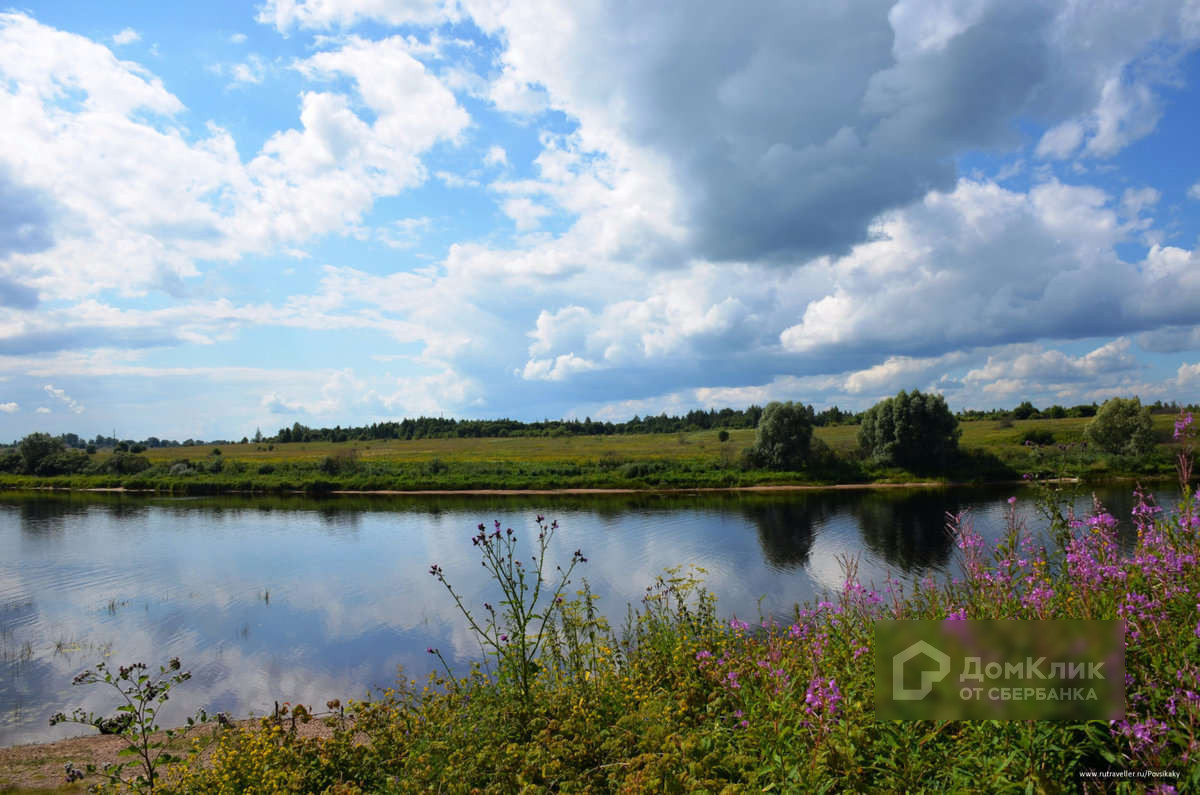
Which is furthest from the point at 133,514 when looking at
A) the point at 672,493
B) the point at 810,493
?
the point at 810,493

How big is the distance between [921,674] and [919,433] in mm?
57021

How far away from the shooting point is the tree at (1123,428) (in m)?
49.0

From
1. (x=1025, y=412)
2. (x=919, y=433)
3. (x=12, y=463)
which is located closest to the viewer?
(x=919, y=433)

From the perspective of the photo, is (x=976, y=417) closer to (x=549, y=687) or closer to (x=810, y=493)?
(x=810, y=493)

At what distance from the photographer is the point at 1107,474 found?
45719 mm

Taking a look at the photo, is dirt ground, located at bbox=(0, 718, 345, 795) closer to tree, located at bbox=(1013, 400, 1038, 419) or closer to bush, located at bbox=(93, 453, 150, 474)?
bush, located at bbox=(93, 453, 150, 474)

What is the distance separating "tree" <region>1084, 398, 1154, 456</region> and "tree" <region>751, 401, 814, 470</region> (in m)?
20.8

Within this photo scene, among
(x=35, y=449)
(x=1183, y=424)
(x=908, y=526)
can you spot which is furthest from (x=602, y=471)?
(x=35, y=449)

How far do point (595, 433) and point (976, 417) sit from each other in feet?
221

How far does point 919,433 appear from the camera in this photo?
5444 centimetres

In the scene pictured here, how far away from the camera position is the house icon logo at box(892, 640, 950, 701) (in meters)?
3.48

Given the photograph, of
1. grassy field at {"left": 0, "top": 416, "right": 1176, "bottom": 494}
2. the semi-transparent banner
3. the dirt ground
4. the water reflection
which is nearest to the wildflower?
the semi-transparent banner

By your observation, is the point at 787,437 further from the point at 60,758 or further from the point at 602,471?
the point at 60,758

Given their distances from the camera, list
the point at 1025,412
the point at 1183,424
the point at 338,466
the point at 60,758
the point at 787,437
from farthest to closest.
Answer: the point at 1025,412 < the point at 338,466 < the point at 787,437 < the point at 60,758 < the point at 1183,424
